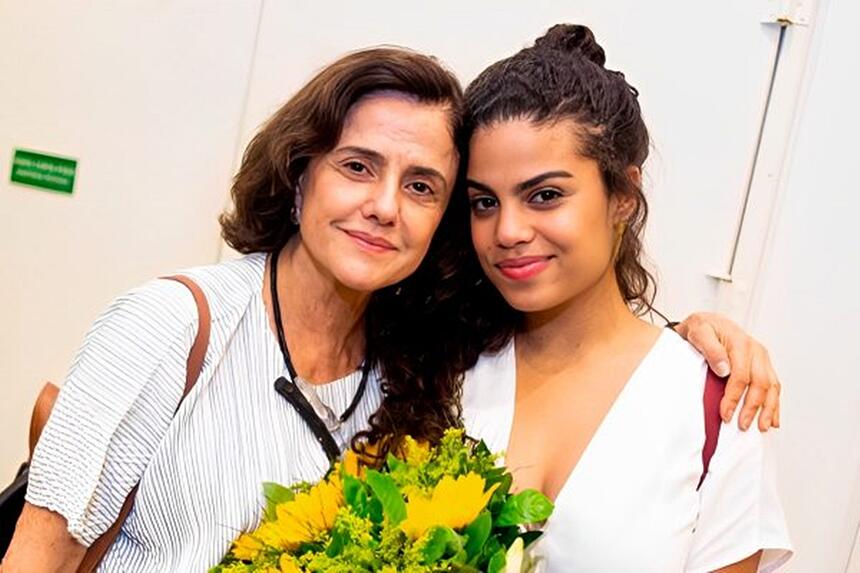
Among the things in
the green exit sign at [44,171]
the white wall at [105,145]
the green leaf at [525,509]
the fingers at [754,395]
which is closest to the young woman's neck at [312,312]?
the green leaf at [525,509]

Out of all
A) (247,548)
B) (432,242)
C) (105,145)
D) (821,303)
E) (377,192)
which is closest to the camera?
(247,548)

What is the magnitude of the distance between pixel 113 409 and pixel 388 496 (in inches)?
13.8

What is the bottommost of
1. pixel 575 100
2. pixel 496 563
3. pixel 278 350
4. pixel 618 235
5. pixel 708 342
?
pixel 496 563

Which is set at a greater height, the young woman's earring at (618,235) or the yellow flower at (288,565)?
the young woman's earring at (618,235)

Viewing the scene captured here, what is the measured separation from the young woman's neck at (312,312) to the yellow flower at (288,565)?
31 cm

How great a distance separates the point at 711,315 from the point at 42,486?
3.15 ft

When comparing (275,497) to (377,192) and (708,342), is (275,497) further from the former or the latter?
(708,342)

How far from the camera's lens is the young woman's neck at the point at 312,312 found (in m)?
1.35

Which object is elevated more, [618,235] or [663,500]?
[618,235]

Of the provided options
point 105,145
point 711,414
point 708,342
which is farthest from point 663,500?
point 105,145

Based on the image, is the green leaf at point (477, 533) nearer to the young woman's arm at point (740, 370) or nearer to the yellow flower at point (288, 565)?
the yellow flower at point (288, 565)

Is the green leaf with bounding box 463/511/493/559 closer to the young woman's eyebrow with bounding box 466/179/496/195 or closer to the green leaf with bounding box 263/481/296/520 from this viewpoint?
the green leaf with bounding box 263/481/296/520

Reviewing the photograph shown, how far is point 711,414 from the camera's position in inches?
51.6

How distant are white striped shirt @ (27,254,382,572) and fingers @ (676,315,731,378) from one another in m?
0.55
